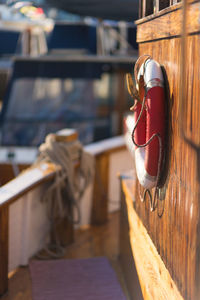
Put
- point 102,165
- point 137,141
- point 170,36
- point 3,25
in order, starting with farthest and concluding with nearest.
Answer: point 3,25 < point 102,165 < point 137,141 < point 170,36

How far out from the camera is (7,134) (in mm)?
6695

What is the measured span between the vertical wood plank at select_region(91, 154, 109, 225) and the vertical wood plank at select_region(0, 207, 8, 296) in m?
1.65

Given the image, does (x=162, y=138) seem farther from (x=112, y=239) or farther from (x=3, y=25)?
(x=3, y=25)

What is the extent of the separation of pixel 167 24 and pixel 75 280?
203 cm

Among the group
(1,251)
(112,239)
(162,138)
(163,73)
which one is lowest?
(112,239)

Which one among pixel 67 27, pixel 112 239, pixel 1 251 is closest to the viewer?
pixel 1 251

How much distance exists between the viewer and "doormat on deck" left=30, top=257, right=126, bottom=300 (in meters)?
3.22

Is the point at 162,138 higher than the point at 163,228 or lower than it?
higher

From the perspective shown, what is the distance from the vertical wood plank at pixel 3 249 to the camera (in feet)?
10.3

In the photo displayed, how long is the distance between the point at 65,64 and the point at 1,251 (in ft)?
15.1

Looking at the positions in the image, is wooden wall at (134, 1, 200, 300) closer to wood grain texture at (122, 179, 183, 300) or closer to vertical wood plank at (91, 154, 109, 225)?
wood grain texture at (122, 179, 183, 300)

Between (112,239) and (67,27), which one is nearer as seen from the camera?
(112,239)

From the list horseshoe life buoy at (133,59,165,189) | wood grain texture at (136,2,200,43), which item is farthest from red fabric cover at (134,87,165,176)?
wood grain texture at (136,2,200,43)

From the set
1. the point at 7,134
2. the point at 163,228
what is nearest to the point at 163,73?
the point at 163,228
